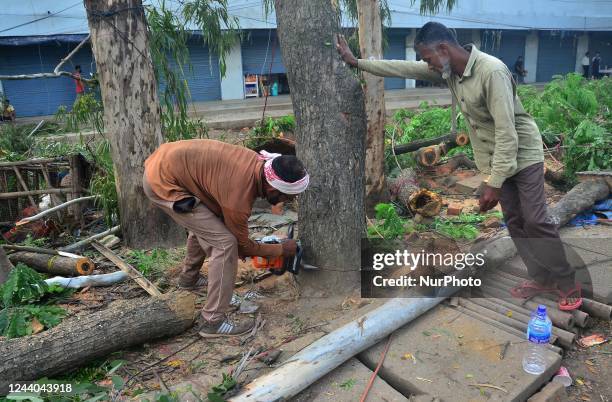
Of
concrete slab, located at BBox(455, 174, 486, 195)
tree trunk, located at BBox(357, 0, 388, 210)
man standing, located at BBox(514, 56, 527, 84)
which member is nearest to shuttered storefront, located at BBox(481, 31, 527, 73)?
man standing, located at BBox(514, 56, 527, 84)

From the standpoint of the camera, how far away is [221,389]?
272 cm

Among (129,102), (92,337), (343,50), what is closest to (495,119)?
(343,50)

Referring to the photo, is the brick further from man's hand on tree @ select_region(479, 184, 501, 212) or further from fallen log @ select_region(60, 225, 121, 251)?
fallen log @ select_region(60, 225, 121, 251)

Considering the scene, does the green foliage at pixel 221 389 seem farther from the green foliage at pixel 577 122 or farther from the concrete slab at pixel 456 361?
the green foliage at pixel 577 122

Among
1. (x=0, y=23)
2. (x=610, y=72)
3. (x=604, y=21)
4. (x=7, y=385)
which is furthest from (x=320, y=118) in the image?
(x=604, y=21)

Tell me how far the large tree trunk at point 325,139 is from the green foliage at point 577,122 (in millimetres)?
4497

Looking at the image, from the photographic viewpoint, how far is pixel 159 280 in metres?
4.46

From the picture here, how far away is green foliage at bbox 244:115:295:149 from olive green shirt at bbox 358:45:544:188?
413cm

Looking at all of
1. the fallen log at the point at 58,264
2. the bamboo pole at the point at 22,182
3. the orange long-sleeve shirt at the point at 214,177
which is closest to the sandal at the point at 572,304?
the orange long-sleeve shirt at the point at 214,177

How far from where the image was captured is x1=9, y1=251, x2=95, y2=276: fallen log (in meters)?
4.55

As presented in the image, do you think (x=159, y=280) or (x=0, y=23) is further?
(x=0, y=23)

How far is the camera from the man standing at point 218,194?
3.27 m

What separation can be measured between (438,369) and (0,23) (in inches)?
753

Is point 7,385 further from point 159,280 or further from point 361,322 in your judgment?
point 361,322
